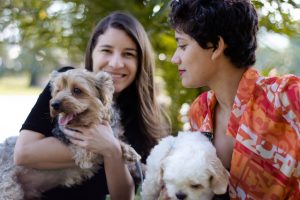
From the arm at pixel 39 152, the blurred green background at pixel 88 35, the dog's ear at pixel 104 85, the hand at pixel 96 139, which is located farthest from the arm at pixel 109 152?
the blurred green background at pixel 88 35

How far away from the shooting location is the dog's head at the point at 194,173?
2.70 m

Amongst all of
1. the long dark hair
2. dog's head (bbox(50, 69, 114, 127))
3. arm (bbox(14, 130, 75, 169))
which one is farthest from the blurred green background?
arm (bbox(14, 130, 75, 169))

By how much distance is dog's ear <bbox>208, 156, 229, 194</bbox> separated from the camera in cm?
267

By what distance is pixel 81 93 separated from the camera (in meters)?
3.53

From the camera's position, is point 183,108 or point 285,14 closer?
point 285,14

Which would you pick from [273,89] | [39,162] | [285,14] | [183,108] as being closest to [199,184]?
[273,89]

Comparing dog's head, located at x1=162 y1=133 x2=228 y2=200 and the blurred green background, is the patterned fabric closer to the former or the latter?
dog's head, located at x1=162 y1=133 x2=228 y2=200

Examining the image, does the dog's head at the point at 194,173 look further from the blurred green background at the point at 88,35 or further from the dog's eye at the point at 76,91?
the blurred green background at the point at 88,35

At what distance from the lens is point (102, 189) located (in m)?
3.68

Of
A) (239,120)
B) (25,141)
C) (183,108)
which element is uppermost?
(239,120)

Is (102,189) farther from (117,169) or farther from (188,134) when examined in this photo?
(188,134)

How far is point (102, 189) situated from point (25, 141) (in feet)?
2.45

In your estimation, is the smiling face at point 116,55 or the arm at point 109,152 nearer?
the arm at point 109,152

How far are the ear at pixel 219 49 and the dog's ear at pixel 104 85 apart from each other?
2.88 ft
